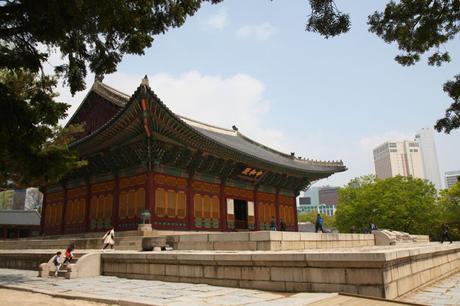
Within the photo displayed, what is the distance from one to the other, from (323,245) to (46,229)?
1908 centimetres

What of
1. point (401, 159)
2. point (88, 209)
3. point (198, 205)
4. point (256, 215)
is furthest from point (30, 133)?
point (401, 159)

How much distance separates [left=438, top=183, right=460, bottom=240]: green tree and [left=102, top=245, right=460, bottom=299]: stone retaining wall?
110ft

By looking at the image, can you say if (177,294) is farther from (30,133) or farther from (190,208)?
(190,208)

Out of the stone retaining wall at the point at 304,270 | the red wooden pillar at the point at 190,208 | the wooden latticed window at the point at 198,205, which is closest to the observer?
the stone retaining wall at the point at 304,270

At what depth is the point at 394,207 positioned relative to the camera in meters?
38.3

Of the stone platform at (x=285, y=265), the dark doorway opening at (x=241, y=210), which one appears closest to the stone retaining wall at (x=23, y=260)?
the stone platform at (x=285, y=265)

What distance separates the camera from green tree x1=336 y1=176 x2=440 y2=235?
125 ft

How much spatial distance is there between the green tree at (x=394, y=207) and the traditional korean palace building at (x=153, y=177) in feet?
54.1

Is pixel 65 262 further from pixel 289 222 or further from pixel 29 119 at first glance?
pixel 289 222

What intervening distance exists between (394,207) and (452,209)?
6734 millimetres

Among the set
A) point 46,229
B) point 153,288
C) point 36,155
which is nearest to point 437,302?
point 153,288

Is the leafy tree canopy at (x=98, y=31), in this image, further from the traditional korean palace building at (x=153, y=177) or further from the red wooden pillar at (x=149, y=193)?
the red wooden pillar at (x=149, y=193)

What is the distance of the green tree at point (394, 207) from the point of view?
125ft

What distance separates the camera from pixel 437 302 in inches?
258
